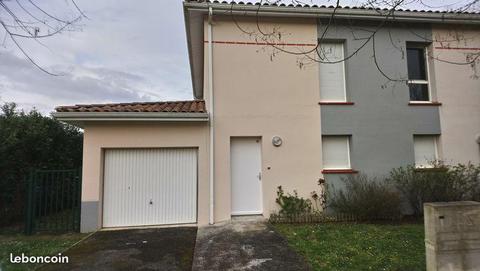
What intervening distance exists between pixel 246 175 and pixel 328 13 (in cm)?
557

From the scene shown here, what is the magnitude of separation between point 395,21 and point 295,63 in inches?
143

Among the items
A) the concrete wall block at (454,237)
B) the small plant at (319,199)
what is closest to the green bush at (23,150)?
the small plant at (319,199)

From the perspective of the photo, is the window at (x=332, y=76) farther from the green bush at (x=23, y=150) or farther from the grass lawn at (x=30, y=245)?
the green bush at (x=23, y=150)

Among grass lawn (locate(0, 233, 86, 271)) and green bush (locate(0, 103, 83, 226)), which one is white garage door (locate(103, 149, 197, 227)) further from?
green bush (locate(0, 103, 83, 226))

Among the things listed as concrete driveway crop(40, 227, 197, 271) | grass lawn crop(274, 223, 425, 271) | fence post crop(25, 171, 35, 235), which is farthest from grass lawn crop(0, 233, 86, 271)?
grass lawn crop(274, 223, 425, 271)

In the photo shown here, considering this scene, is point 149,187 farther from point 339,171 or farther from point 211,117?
point 339,171

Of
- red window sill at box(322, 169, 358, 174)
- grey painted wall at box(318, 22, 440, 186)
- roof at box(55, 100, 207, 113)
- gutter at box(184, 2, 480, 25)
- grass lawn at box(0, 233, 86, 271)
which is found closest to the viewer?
grass lawn at box(0, 233, 86, 271)

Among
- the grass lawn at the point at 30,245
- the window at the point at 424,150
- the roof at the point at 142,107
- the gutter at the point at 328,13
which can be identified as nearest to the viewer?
the grass lawn at the point at 30,245

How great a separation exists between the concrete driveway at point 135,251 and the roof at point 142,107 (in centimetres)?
326

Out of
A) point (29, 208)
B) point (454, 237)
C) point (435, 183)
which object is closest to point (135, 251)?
point (29, 208)

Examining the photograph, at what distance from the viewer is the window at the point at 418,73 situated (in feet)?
32.7

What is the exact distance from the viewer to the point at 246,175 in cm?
897

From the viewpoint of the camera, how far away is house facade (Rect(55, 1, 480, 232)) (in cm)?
848

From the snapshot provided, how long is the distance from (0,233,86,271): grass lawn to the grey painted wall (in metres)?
7.17
